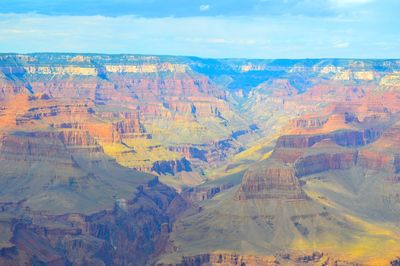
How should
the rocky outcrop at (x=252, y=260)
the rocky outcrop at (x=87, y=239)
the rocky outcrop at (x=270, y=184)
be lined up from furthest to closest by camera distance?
the rocky outcrop at (x=270, y=184)
the rocky outcrop at (x=87, y=239)
the rocky outcrop at (x=252, y=260)

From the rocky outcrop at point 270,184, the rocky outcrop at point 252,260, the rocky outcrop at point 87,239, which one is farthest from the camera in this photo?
the rocky outcrop at point 270,184

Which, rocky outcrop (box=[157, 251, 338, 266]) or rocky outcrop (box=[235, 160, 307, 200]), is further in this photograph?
rocky outcrop (box=[235, 160, 307, 200])

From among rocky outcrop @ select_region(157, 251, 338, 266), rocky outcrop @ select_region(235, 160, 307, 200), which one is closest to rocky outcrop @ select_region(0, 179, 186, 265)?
rocky outcrop @ select_region(157, 251, 338, 266)

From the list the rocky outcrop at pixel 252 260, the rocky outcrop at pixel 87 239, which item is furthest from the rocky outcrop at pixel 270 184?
the rocky outcrop at pixel 252 260

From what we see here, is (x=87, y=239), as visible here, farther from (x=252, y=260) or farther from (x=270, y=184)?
(x=252, y=260)

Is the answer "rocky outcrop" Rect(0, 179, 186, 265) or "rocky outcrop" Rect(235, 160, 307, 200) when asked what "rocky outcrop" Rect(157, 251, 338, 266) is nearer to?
"rocky outcrop" Rect(0, 179, 186, 265)

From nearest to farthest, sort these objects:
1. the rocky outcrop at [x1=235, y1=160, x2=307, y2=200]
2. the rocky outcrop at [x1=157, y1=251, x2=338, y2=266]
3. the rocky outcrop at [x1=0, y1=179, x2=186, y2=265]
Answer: the rocky outcrop at [x1=157, y1=251, x2=338, y2=266]
the rocky outcrop at [x1=0, y1=179, x2=186, y2=265]
the rocky outcrop at [x1=235, y1=160, x2=307, y2=200]

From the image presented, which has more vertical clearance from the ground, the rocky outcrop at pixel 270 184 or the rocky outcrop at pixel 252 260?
the rocky outcrop at pixel 270 184

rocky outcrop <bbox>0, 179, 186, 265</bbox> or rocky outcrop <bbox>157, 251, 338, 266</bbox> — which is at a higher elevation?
rocky outcrop <bbox>157, 251, 338, 266</bbox>

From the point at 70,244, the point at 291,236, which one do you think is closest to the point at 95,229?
the point at 70,244

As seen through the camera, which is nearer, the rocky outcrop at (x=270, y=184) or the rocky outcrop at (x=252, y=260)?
the rocky outcrop at (x=252, y=260)

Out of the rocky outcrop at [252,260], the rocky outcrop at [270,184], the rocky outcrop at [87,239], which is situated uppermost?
the rocky outcrop at [270,184]

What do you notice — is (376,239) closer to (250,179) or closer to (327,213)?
(327,213)

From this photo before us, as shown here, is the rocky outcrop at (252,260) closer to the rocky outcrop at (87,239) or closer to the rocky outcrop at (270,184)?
the rocky outcrop at (87,239)
